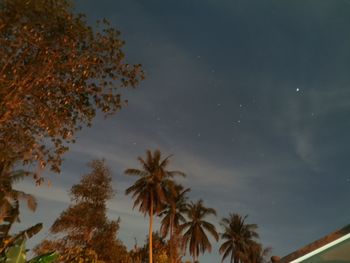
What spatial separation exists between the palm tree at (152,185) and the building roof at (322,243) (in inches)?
1484

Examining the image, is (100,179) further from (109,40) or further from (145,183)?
(109,40)

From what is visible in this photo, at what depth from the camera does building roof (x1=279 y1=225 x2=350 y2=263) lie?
3.27 m

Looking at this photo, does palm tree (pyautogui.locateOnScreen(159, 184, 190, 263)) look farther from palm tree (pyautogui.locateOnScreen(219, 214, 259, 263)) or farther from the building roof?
the building roof

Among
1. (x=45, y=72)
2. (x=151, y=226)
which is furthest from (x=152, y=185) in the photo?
(x=45, y=72)

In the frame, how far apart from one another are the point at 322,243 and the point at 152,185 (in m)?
38.4

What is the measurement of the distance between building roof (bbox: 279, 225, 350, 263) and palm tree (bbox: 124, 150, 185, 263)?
37.7 m

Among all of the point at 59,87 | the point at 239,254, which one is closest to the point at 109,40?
the point at 59,87

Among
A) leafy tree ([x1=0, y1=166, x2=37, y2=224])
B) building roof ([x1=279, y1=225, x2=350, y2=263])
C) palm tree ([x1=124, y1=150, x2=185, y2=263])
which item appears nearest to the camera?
building roof ([x1=279, y1=225, x2=350, y2=263])

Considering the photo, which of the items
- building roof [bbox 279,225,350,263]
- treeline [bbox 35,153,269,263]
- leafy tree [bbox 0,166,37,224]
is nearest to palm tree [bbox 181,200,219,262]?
treeline [bbox 35,153,269,263]

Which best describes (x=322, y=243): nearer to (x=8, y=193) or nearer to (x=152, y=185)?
(x=8, y=193)

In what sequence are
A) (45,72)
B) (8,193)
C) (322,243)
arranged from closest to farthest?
(322,243)
(45,72)
(8,193)

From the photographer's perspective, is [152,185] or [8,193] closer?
[8,193]

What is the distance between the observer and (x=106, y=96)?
11711mm

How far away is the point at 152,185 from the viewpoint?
135 feet
